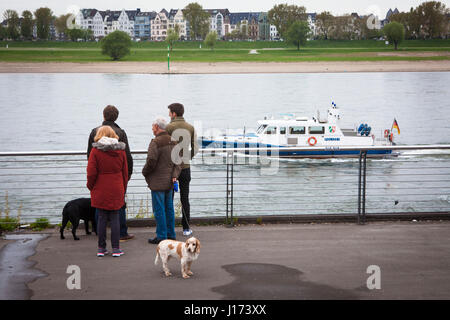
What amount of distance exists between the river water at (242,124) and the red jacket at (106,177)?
33.8 ft

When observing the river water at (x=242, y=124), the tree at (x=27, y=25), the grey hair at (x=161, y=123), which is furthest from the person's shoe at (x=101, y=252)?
the tree at (x=27, y=25)

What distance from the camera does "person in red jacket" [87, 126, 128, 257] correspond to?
668 cm

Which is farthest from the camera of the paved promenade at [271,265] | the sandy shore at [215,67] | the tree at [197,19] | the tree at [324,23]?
the tree at [197,19]

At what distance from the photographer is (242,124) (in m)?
45.8

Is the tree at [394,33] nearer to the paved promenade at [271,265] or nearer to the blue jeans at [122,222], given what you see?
the paved promenade at [271,265]

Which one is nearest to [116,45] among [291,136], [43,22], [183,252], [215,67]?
[215,67]

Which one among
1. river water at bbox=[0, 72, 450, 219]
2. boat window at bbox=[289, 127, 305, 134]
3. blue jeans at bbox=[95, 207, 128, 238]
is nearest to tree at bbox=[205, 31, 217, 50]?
river water at bbox=[0, 72, 450, 219]

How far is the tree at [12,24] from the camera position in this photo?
157738mm

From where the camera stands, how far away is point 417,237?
7.68m

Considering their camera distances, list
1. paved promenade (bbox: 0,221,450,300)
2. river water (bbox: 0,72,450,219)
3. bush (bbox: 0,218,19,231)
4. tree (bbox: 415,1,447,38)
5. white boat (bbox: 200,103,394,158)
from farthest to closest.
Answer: tree (bbox: 415,1,447,38), white boat (bbox: 200,103,394,158), river water (bbox: 0,72,450,219), bush (bbox: 0,218,19,231), paved promenade (bbox: 0,221,450,300)

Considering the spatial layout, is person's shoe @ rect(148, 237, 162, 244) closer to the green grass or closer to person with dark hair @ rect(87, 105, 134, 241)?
person with dark hair @ rect(87, 105, 134, 241)

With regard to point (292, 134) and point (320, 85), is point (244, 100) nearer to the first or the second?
point (320, 85)

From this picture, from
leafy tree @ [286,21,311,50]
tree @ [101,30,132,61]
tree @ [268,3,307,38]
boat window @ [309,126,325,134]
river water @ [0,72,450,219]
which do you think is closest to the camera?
river water @ [0,72,450,219]

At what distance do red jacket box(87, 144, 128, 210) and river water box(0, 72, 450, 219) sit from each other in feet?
33.8
